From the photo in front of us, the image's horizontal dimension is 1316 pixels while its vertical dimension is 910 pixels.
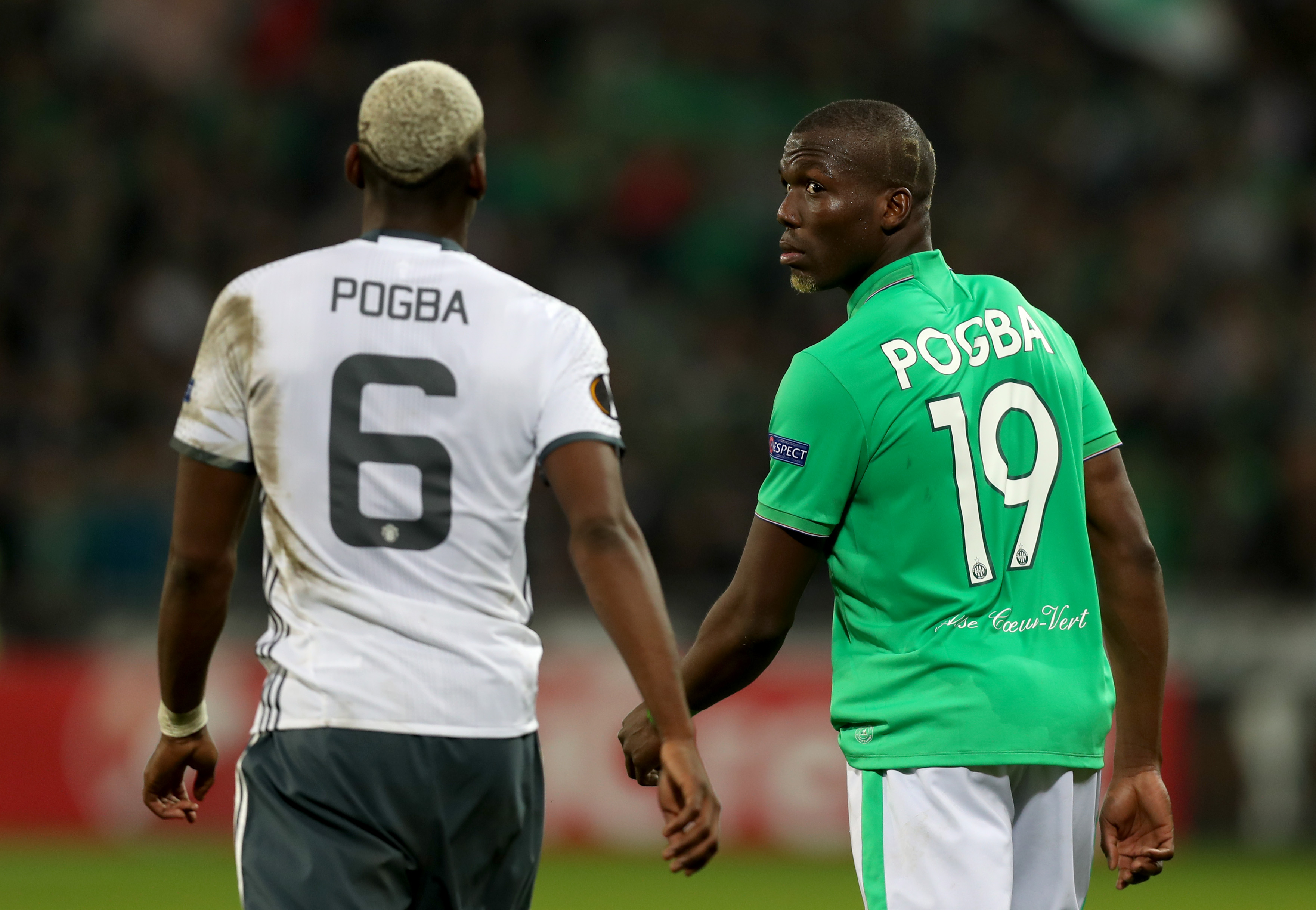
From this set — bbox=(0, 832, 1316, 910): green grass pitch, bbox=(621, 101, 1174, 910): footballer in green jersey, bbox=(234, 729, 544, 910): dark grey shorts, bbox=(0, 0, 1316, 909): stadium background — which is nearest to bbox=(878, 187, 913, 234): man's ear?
bbox=(621, 101, 1174, 910): footballer in green jersey

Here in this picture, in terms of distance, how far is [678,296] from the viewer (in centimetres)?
1401

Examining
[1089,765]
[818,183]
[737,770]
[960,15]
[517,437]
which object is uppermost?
[960,15]

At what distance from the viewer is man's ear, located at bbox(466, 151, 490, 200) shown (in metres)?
3.48

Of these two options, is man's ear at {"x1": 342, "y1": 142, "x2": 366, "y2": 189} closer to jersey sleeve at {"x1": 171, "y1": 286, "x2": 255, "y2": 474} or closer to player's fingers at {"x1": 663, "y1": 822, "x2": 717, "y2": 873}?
jersey sleeve at {"x1": 171, "y1": 286, "x2": 255, "y2": 474}

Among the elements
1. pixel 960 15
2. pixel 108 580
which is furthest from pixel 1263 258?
pixel 108 580

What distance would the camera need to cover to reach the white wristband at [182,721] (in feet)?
12.0

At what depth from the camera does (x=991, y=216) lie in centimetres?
1453

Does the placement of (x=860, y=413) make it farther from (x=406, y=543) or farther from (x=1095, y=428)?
(x=406, y=543)

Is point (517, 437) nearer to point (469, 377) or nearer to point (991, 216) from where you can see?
point (469, 377)

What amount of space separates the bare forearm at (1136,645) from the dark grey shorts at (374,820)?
4.56 feet

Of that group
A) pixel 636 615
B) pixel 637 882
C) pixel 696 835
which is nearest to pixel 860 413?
pixel 636 615

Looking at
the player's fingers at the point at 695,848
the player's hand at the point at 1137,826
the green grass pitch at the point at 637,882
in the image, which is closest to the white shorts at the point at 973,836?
the player's hand at the point at 1137,826

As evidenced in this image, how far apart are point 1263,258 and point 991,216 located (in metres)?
2.03

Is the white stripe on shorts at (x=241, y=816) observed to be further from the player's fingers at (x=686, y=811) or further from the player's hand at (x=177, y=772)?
the player's fingers at (x=686, y=811)
